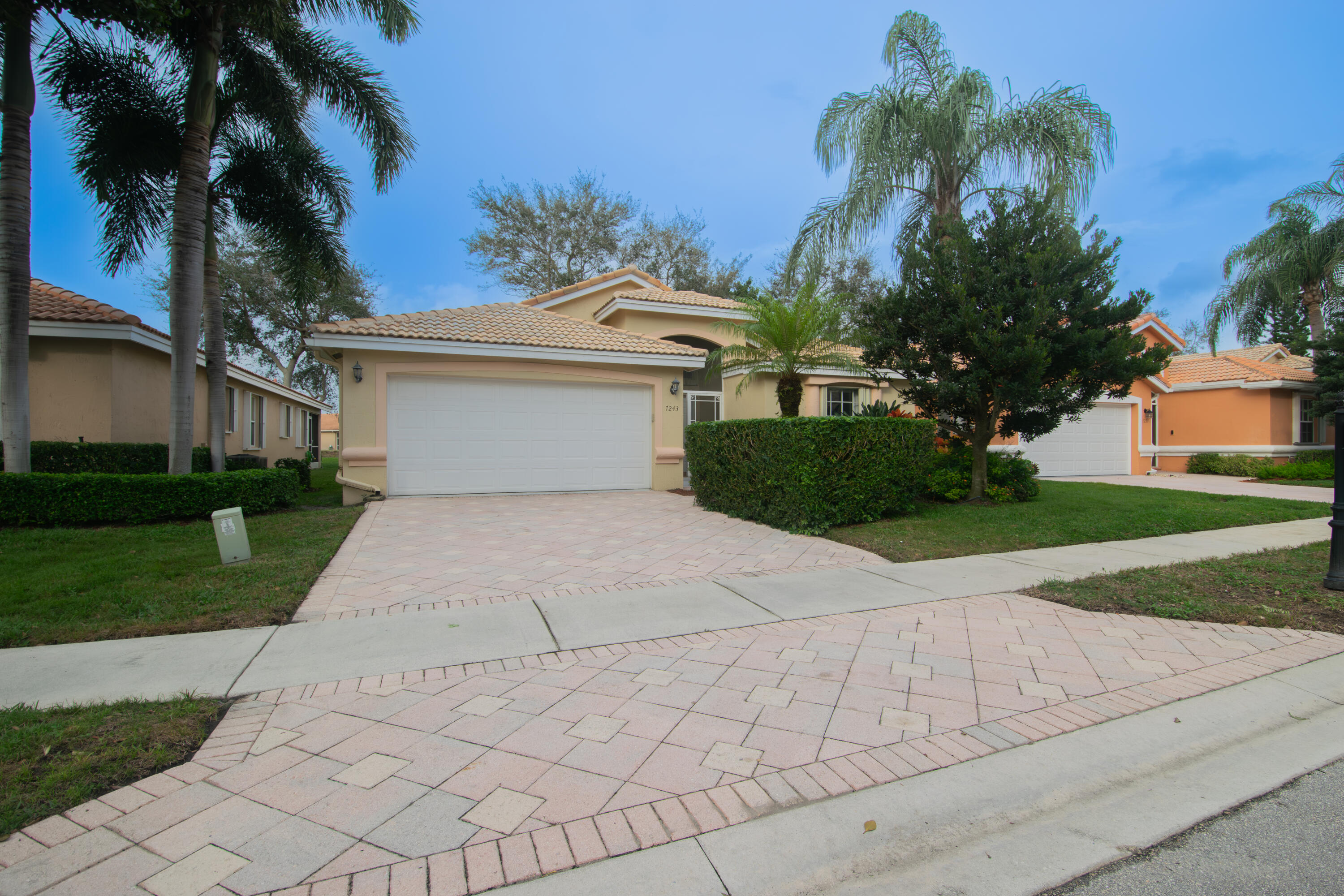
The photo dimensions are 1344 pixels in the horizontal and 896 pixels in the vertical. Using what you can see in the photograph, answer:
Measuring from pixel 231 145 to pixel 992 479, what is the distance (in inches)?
634

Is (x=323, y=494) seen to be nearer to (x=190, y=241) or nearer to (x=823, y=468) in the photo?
(x=190, y=241)

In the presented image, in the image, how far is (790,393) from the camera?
10.8m

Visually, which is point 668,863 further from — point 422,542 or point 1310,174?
point 1310,174

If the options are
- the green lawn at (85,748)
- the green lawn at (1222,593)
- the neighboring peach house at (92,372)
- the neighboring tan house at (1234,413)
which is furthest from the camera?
the neighboring tan house at (1234,413)

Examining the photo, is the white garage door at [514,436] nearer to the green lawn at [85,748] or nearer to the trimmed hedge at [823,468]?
the trimmed hedge at [823,468]

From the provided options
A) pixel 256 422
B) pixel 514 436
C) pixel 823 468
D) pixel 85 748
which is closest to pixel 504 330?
pixel 514 436

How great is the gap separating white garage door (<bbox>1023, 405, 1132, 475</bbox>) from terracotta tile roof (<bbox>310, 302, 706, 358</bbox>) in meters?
11.8

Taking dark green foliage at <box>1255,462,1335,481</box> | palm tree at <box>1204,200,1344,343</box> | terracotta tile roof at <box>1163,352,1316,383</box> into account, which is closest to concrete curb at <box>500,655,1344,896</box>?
dark green foliage at <box>1255,462,1335,481</box>

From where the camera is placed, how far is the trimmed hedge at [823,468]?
8.48 m

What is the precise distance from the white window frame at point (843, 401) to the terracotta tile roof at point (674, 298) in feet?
11.8

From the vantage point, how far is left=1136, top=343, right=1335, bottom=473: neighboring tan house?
65.1ft

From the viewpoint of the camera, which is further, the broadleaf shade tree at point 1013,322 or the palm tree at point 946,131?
the palm tree at point 946,131

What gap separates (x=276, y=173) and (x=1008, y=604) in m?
14.5

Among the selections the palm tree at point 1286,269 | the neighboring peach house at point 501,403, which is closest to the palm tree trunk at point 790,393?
the neighboring peach house at point 501,403
